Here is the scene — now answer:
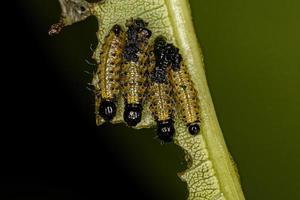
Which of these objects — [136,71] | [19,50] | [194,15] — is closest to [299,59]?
[194,15]

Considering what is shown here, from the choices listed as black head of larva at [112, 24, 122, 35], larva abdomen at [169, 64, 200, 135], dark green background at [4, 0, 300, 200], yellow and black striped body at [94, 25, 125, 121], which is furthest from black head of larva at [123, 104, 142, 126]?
dark green background at [4, 0, 300, 200]

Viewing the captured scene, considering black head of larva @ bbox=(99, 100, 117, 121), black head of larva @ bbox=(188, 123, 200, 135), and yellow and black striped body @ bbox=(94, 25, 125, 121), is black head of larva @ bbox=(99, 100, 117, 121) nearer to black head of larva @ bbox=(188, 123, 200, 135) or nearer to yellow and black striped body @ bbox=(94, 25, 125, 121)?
yellow and black striped body @ bbox=(94, 25, 125, 121)

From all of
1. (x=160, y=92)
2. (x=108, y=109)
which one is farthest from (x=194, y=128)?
(x=108, y=109)

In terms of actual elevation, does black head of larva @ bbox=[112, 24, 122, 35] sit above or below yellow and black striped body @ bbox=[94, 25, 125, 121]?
above

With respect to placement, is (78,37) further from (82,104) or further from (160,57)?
(160,57)

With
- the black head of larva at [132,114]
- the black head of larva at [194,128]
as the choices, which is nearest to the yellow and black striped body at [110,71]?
the black head of larva at [132,114]

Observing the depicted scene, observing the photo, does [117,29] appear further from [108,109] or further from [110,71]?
[108,109]
